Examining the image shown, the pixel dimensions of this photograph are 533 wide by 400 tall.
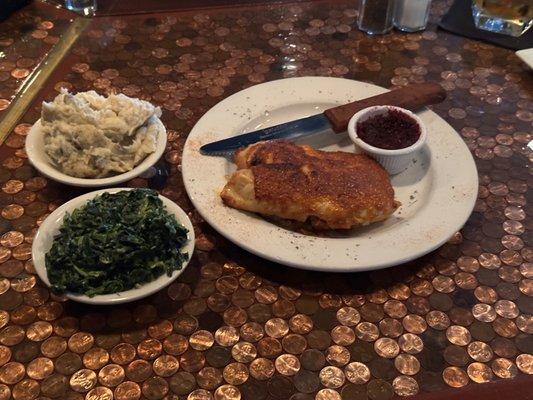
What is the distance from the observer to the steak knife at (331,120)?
147 centimetres

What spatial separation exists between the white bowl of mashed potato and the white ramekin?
1.63 feet

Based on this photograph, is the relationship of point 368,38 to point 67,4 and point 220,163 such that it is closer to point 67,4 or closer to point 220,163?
point 220,163

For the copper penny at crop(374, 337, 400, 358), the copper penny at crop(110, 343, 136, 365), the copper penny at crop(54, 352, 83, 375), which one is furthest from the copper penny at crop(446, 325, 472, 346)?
the copper penny at crop(54, 352, 83, 375)

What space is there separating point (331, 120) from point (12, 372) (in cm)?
97

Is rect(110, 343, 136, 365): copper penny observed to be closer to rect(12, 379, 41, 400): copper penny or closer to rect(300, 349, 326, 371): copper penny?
rect(12, 379, 41, 400): copper penny

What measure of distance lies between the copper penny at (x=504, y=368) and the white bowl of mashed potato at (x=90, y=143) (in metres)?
0.88

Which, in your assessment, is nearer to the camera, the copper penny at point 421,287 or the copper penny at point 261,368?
the copper penny at point 261,368

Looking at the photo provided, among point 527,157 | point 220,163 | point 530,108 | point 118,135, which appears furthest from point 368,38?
point 118,135

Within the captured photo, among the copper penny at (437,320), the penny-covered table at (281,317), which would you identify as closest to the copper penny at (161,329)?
the penny-covered table at (281,317)

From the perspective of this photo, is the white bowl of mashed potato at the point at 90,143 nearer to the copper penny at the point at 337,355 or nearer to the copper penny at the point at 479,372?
the copper penny at the point at 337,355

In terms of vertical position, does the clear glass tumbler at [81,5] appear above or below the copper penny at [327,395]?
above

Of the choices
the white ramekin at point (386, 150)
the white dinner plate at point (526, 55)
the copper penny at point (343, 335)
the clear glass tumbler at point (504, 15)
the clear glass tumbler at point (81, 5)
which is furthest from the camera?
the clear glass tumbler at point (81, 5)

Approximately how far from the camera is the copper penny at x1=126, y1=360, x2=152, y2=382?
1.08m

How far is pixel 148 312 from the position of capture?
1184mm
